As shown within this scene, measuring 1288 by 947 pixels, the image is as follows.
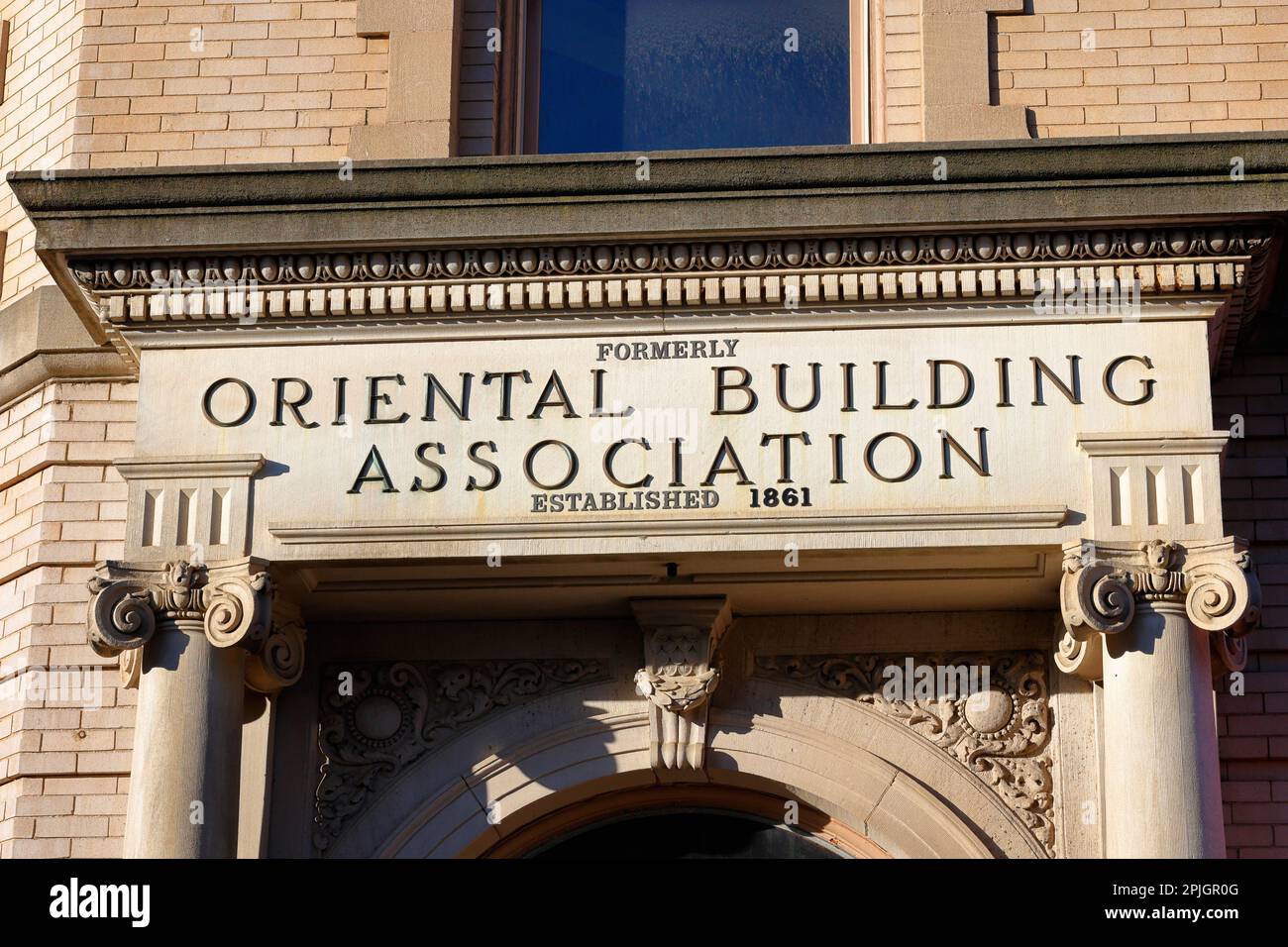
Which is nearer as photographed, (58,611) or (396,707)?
(396,707)

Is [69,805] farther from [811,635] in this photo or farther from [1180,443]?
[1180,443]

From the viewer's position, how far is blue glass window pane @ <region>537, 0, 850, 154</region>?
1320cm

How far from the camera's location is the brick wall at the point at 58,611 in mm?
11969

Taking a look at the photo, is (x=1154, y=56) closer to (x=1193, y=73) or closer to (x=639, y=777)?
(x=1193, y=73)

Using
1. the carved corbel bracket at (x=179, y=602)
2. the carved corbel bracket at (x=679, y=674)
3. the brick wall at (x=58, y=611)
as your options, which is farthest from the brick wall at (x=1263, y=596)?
the brick wall at (x=58, y=611)

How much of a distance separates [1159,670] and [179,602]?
197 inches

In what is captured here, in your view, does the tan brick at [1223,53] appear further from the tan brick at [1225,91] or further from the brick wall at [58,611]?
the brick wall at [58,611]

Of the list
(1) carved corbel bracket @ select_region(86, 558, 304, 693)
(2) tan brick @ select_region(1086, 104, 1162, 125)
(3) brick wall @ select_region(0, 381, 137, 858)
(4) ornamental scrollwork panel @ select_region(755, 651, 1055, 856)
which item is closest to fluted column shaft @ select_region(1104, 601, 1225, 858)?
(4) ornamental scrollwork panel @ select_region(755, 651, 1055, 856)

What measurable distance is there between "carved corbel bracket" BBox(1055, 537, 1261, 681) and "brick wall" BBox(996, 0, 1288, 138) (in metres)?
2.90

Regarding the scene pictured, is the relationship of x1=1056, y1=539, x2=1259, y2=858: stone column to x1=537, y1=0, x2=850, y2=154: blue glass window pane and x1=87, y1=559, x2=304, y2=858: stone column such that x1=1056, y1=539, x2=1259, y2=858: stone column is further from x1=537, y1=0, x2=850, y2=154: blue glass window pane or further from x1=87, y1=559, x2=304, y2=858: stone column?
x1=87, y1=559, x2=304, y2=858: stone column

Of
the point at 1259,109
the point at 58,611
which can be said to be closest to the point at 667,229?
the point at 1259,109

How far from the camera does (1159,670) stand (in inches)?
420

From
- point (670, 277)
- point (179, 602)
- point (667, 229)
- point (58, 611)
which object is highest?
point (667, 229)

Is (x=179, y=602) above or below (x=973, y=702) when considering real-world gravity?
above
